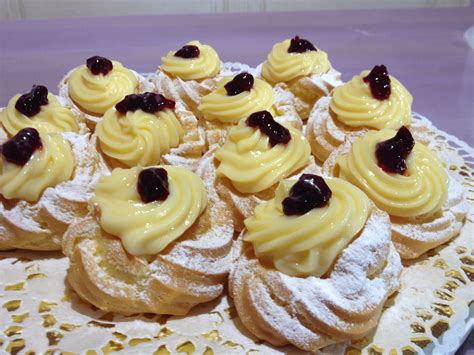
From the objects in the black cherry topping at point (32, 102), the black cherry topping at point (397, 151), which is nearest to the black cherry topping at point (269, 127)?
the black cherry topping at point (397, 151)

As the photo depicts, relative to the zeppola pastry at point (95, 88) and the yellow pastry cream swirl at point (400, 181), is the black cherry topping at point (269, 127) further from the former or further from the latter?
the zeppola pastry at point (95, 88)

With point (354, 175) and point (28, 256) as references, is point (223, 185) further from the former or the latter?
point (28, 256)

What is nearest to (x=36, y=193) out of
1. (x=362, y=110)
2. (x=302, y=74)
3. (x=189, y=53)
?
(x=189, y=53)

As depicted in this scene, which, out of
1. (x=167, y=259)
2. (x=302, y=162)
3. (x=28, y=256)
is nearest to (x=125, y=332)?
(x=167, y=259)

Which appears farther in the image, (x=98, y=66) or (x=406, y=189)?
(x=98, y=66)

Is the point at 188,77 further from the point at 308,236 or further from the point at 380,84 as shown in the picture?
the point at 308,236

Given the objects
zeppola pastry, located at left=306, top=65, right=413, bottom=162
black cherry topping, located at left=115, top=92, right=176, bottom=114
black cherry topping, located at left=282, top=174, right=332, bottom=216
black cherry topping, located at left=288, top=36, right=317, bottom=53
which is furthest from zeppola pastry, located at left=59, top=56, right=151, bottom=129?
black cherry topping, located at left=282, top=174, right=332, bottom=216
